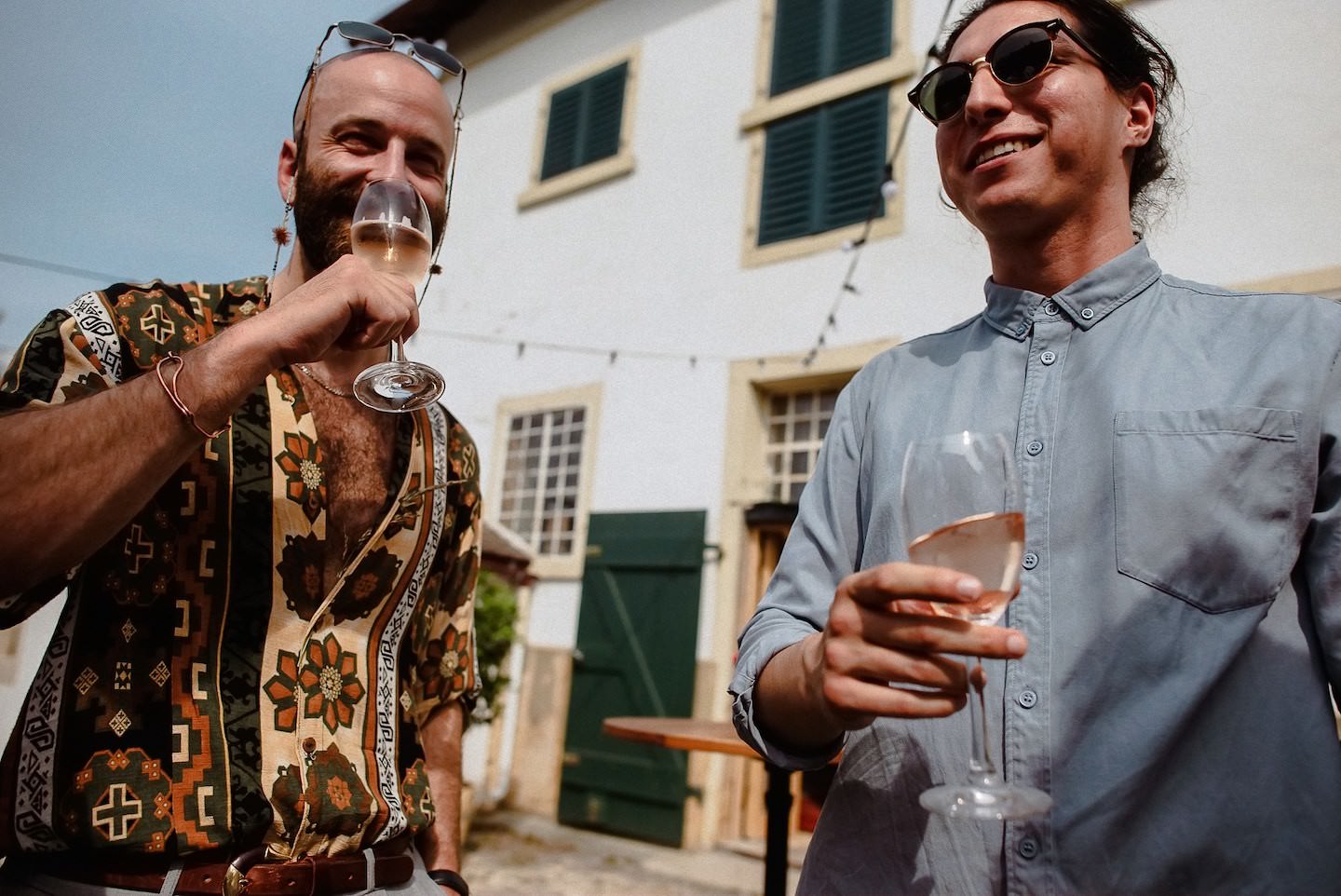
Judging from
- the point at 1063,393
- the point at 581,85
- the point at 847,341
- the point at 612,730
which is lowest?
the point at 612,730

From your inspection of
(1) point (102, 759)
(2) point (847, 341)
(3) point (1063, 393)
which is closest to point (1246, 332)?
(3) point (1063, 393)

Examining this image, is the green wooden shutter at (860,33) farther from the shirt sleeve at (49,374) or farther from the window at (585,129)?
the shirt sleeve at (49,374)

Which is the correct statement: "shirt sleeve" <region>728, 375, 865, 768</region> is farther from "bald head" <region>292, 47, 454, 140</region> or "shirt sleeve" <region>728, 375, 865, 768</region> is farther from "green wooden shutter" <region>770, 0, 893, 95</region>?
"green wooden shutter" <region>770, 0, 893, 95</region>

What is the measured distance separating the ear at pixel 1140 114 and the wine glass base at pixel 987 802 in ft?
3.61

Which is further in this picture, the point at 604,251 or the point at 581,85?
the point at 581,85

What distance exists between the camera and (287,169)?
1877 mm

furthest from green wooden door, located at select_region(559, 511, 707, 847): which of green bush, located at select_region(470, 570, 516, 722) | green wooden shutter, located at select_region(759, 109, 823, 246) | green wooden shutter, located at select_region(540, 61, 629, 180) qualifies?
green wooden shutter, located at select_region(540, 61, 629, 180)

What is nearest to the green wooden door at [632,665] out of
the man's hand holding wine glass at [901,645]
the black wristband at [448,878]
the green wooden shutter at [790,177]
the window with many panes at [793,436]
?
the window with many panes at [793,436]

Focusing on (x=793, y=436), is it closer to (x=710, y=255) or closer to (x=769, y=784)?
(x=710, y=255)

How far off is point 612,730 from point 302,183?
7.06 feet

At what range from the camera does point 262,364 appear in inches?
46.9

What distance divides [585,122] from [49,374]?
27.3 feet

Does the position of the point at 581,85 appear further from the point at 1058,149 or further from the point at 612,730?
the point at 1058,149

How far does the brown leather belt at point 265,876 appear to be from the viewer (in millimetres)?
1273
